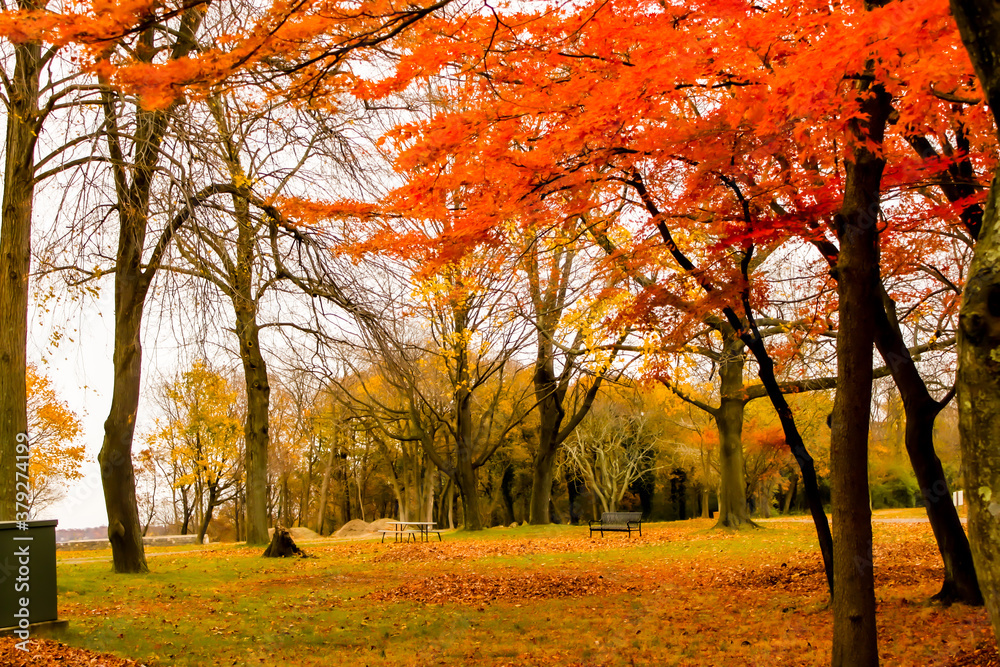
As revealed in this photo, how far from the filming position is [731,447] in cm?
2022

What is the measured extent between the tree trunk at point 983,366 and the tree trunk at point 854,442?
2.98 metres

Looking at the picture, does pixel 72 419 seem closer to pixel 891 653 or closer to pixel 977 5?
pixel 891 653

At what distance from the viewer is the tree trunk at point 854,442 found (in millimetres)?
5434

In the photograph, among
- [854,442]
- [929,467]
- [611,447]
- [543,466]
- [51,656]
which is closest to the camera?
[854,442]

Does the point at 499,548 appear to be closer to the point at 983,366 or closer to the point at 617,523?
the point at 617,523

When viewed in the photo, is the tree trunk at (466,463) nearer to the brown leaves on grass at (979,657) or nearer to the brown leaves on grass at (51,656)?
the brown leaves on grass at (51,656)

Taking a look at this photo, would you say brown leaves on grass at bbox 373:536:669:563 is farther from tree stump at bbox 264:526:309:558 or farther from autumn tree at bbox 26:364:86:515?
autumn tree at bbox 26:364:86:515

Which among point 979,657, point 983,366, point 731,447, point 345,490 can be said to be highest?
point 983,366

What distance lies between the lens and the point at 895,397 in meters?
21.5

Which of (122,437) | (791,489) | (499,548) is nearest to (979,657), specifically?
(122,437)

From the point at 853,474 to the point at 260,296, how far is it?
656 cm

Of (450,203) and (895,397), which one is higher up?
(450,203)

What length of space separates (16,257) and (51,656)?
5302 mm

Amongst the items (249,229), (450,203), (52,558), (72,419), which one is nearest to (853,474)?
(450,203)
